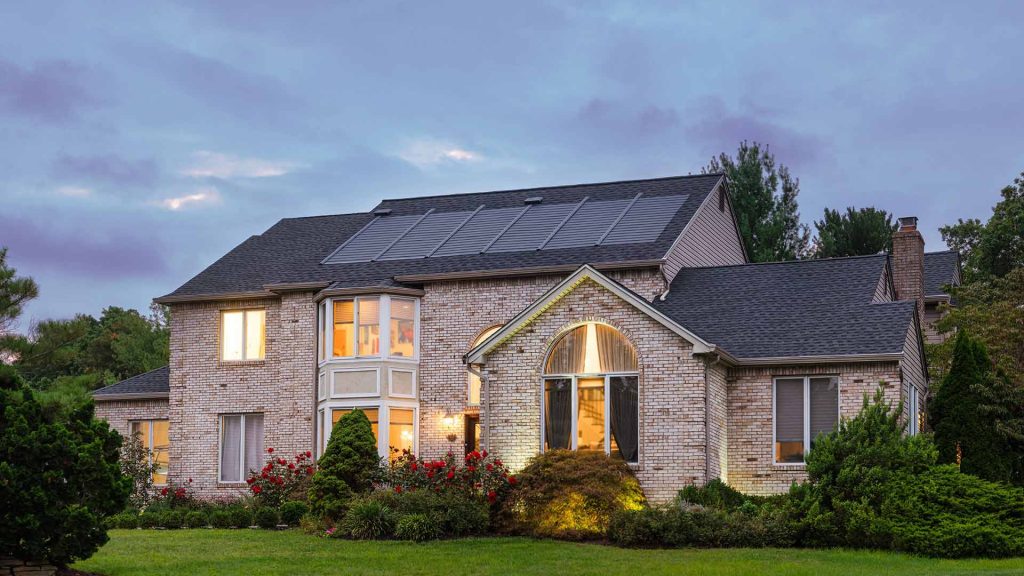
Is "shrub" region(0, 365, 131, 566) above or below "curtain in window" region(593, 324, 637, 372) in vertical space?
below

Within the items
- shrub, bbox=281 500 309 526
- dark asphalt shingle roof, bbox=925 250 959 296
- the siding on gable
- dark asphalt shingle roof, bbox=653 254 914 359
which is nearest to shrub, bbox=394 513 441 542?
shrub, bbox=281 500 309 526

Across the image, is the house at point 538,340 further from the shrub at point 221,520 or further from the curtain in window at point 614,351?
Answer: the shrub at point 221,520

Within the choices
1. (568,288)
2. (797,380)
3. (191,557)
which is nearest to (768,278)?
(797,380)

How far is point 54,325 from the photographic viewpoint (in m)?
23.0

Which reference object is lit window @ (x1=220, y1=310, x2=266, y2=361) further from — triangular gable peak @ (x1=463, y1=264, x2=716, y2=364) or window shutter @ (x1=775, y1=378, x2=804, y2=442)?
window shutter @ (x1=775, y1=378, x2=804, y2=442)

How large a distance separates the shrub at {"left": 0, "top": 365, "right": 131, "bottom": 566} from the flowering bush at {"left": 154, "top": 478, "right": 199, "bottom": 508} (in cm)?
1431

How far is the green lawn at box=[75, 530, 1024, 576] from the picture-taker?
17719mm

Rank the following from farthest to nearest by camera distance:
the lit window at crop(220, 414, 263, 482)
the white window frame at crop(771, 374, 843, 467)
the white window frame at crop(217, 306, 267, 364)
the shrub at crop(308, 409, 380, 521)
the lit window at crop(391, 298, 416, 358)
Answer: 1. the white window frame at crop(217, 306, 267, 364)
2. the lit window at crop(220, 414, 263, 482)
3. the lit window at crop(391, 298, 416, 358)
4. the shrub at crop(308, 409, 380, 521)
5. the white window frame at crop(771, 374, 843, 467)

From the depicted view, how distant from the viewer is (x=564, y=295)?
25281 mm

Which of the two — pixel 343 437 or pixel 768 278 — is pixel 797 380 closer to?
pixel 768 278

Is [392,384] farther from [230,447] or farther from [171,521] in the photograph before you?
[171,521]

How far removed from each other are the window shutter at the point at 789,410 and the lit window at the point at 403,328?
360 inches

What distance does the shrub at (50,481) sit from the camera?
16.3 metres

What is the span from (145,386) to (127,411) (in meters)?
0.84
